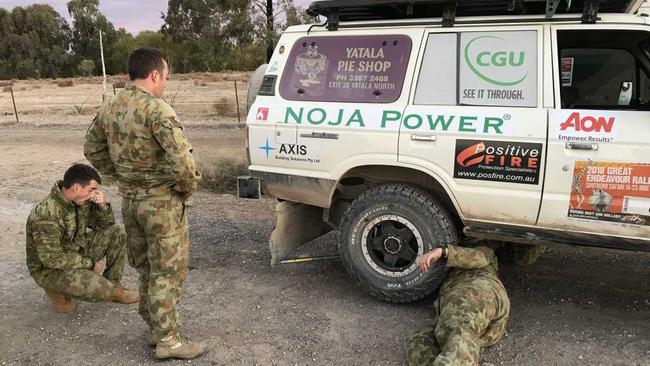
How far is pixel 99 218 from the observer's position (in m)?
4.47

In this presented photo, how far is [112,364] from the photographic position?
3.70 m

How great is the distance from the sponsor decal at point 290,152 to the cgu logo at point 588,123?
179 centimetres

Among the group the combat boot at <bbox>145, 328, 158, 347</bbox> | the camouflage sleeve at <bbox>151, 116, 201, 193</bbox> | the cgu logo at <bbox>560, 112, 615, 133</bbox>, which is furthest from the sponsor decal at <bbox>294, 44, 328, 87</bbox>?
the combat boot at <bbox>145, 328, 158, 347</bbox>

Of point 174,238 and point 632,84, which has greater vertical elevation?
point 632,84

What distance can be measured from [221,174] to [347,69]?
4.81 meters

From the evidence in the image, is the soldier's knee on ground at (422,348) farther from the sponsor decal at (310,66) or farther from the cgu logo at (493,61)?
the sponsor decal at (310,66)

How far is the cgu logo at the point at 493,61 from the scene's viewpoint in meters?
4.07

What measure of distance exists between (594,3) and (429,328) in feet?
7.61

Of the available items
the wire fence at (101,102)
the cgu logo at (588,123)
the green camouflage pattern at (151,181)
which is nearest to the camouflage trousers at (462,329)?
the cgu logo at (588,123)

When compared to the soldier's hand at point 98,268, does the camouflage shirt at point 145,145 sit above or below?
above

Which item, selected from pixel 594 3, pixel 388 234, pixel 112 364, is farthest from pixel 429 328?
pixel 594 3

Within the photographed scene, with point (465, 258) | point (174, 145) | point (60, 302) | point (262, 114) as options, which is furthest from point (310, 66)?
point (60, 302)

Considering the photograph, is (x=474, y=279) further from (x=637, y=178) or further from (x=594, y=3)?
(x=594, y=3)

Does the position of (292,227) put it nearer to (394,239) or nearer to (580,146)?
(394,239)
